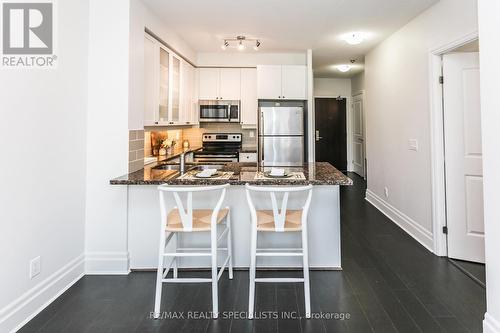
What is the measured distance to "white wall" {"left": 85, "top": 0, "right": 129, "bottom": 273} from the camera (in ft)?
9.36

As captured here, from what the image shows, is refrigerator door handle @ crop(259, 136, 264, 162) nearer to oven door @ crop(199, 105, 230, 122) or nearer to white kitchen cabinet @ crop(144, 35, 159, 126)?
oven door @ crop(199, 105, 230, 122)

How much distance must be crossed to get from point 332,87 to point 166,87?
19.5 feet

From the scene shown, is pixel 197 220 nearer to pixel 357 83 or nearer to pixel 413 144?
pixel 413 144

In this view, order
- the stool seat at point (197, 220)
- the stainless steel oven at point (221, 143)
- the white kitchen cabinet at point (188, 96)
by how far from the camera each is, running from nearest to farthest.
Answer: the stool seat at point (197, 220), the white kitchen cabinet at point (188, 96), the stainless steel oven at point (221, 143)

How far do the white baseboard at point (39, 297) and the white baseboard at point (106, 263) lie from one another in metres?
0.06

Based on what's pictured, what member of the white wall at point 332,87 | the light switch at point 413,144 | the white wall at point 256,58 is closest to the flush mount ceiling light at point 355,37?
the white wall at point 256,58

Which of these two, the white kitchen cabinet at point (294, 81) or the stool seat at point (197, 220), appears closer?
the stool seat at point (197, 220)

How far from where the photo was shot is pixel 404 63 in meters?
4.01

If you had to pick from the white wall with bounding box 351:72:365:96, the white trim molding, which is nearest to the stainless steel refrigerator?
the white trim molding

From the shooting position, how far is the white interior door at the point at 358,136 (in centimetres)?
803

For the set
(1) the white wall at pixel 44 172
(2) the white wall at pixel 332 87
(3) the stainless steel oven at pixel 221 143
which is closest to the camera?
(1) the white wall at pixel 44 172

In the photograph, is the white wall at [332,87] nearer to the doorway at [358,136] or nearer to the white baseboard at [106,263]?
the doorway at [358,136]

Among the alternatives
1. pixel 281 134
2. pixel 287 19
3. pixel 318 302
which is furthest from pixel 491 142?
pixel 281 134

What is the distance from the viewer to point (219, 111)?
547 centimetres
